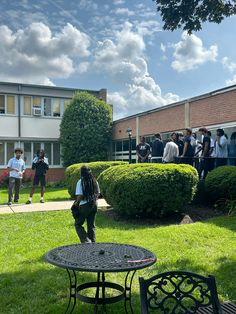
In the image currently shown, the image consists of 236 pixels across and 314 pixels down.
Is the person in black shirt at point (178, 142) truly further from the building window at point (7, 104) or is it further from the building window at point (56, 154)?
the building window at point (7, 104)

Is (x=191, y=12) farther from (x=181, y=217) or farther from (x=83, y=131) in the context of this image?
(x=83, y=131)

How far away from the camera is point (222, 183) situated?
1015 centimetres

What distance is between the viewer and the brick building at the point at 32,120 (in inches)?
989

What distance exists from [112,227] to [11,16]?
6095 millimetres

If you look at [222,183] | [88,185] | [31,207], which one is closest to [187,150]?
[222,183]

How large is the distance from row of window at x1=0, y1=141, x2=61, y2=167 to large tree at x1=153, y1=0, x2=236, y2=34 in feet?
68.9

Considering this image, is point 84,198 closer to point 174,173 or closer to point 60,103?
point 174,173

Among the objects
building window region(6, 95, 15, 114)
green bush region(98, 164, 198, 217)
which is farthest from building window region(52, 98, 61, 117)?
green bush region(98, 164, 198, 217)

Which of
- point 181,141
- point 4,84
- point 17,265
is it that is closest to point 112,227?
point 17,265

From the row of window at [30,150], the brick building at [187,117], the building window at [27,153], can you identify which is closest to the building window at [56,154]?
the row of window at [30,150]

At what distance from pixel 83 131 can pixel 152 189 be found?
1541 centimetres

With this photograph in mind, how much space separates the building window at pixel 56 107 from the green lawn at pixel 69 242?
673 inches

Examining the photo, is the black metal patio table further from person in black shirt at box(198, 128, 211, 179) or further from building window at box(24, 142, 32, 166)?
building window at box(24, 142, 32, 166)

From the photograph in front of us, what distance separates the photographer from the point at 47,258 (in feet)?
12.1
